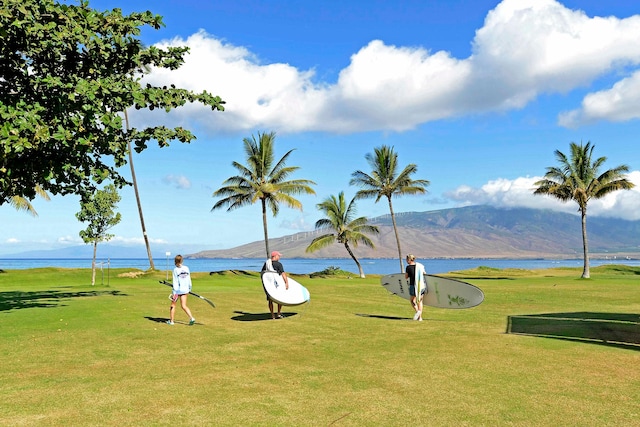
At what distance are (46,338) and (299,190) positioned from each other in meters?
32.3

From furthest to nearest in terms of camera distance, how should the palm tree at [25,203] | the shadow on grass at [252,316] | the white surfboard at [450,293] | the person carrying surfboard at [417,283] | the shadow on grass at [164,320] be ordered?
the palm tree at [25,203], the white surfboard at [450,293], the shadow on grass at [252,316], the person carrying surfboard at [417,283], the shadow on grass at [164,320]

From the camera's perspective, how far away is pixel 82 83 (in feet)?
46.0

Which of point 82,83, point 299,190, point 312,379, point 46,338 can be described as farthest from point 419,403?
point 299,190

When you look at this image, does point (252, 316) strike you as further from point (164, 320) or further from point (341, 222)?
point (341, 222)

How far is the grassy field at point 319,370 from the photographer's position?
6.29m

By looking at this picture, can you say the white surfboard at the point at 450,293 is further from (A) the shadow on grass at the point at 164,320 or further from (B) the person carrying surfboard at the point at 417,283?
(A) the shadow on grass at the point at 164,320

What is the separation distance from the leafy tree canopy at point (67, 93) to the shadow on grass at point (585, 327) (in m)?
13.2

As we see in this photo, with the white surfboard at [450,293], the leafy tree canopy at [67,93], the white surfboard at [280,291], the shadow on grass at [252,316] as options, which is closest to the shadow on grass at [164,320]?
the shadow on grass at [252,316]

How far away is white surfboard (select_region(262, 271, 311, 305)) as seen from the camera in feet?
51.3

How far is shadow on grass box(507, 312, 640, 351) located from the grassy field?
6 centimetres

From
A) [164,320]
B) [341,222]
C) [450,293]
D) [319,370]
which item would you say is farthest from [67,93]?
[341,222]

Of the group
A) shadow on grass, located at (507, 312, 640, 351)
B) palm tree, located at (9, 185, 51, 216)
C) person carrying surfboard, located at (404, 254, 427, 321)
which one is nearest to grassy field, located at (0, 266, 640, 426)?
shadow on grass, located at (507, 312, 640, 351)

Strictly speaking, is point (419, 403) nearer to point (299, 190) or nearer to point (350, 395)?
point (350, 395)

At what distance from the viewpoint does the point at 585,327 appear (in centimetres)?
1381
